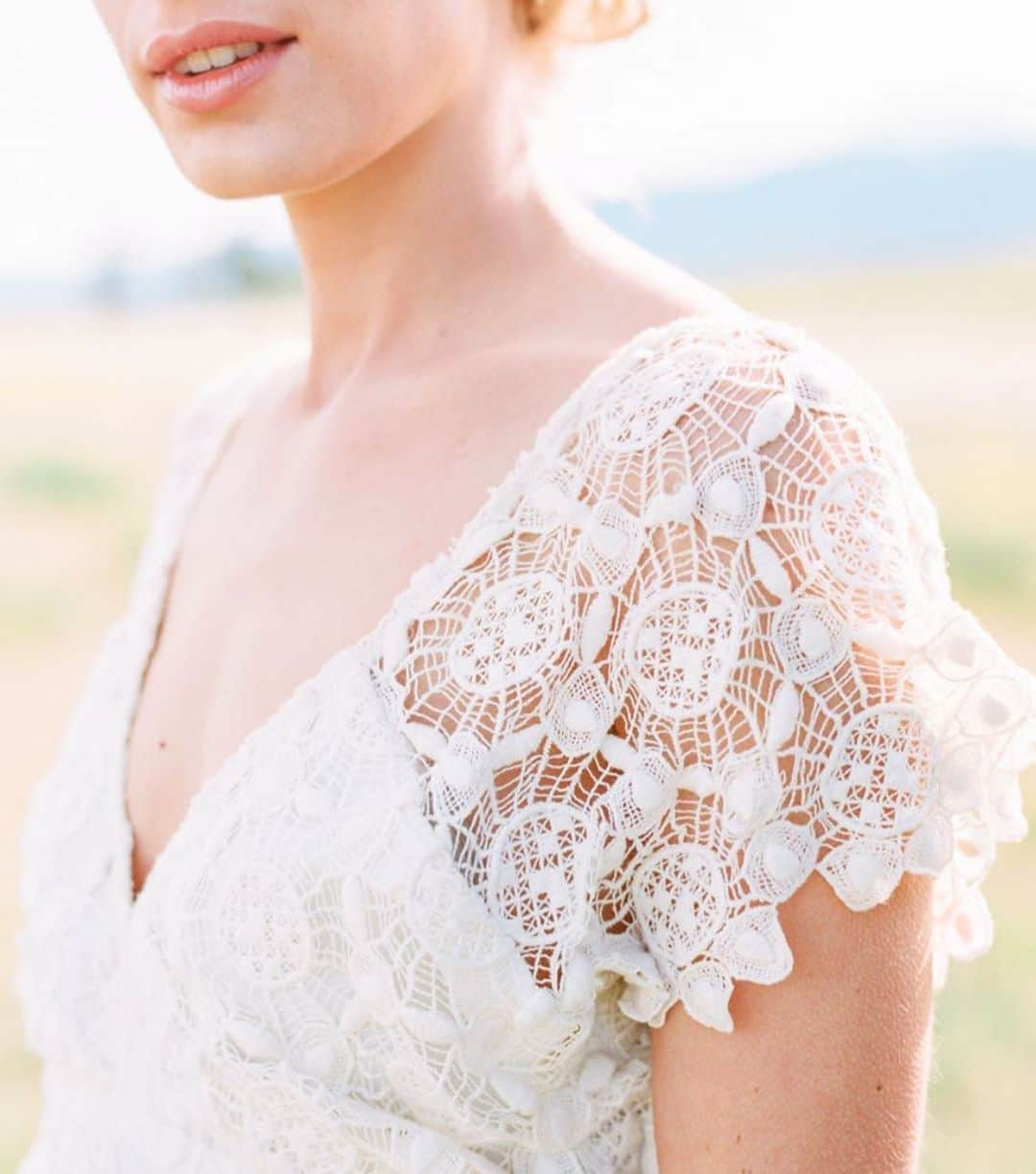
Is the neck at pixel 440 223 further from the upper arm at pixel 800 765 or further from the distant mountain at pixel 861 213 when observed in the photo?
the distant mountain at pixel 861 213

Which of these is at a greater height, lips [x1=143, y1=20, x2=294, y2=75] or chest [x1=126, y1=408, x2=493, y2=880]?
lips [x1=143, y1=20, x2=294, y2=75]

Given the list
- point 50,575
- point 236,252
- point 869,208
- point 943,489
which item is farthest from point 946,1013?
point 869,208

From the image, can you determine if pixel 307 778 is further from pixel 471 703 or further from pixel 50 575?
pixel 50 575

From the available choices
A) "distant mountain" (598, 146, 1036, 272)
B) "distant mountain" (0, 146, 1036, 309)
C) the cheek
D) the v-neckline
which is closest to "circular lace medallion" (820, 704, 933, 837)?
the v-neckline

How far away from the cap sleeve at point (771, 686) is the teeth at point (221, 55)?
0.47m

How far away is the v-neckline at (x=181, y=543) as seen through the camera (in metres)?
1.24

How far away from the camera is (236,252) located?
803 inches

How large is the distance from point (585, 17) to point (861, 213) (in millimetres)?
22450

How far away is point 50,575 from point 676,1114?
7.03 meters

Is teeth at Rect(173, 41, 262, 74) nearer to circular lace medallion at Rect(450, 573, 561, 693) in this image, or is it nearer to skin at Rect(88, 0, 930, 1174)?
skin at Rect(88, 0, 930, 1174)

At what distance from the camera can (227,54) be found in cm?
131

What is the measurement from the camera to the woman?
109 centimetres

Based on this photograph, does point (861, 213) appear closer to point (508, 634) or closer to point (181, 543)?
point (181, 543)

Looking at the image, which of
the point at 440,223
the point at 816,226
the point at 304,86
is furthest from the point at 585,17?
the point at 816,226
